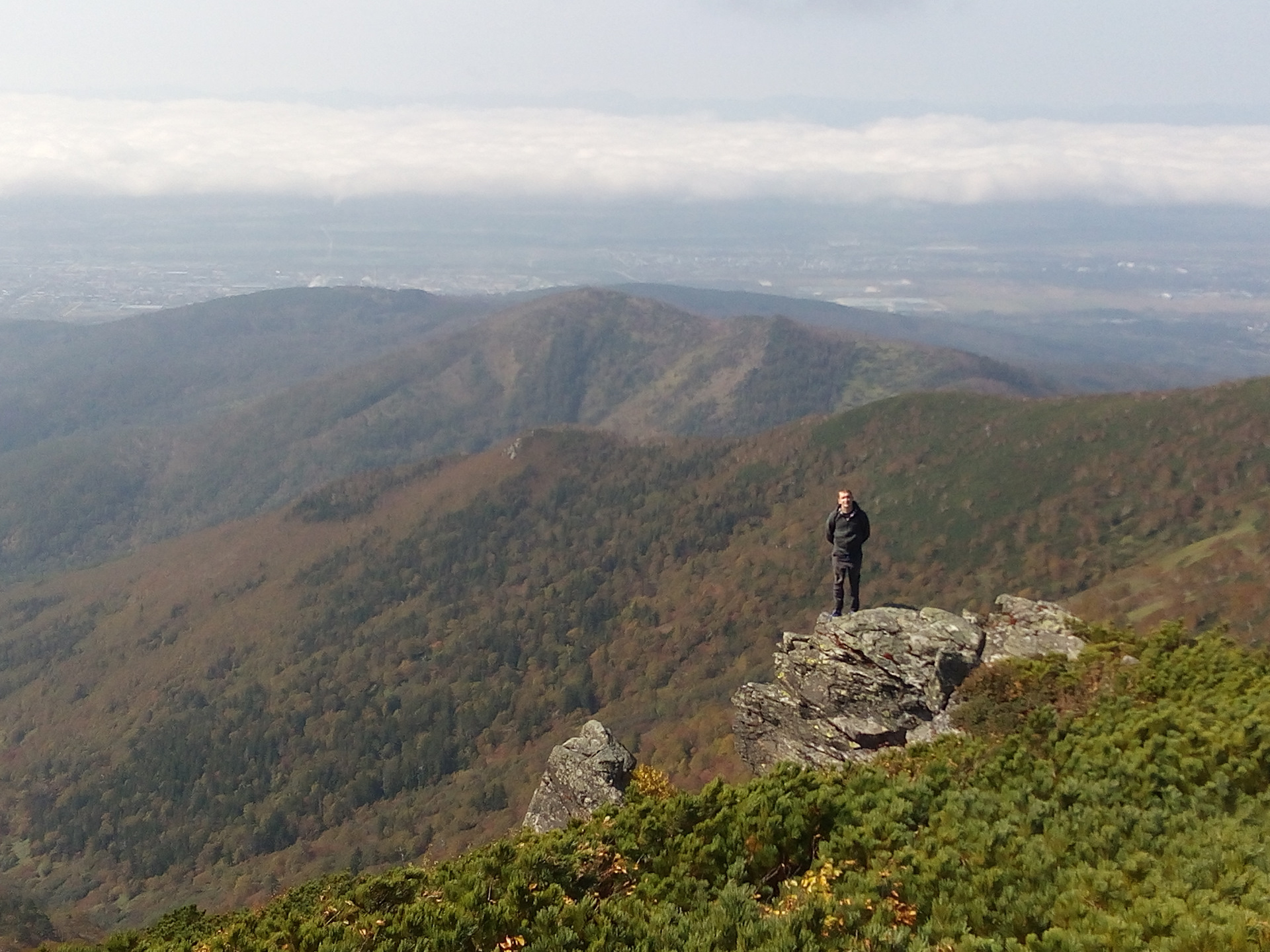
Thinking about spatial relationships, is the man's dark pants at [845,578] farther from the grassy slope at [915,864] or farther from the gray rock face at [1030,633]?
the grassy slope at [915,864]

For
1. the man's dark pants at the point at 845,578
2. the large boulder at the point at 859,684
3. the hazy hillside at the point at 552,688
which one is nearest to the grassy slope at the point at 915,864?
the large boulder at the point at 859,684

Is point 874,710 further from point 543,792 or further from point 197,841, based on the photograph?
point 197,841

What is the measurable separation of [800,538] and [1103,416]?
72299 mm

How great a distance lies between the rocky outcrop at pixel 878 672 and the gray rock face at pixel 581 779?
6398mm

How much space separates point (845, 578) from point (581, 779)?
14864mm

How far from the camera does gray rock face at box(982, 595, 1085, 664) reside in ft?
90.8

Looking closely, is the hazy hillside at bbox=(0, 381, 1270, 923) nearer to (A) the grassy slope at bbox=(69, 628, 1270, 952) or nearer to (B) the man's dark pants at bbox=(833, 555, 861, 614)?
(B) the man's dark pants at bbox=(833, 555, 861, 614)

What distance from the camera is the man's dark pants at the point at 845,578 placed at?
99.8 ft

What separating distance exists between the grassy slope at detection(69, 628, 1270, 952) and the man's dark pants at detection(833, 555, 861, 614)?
33.2 ft

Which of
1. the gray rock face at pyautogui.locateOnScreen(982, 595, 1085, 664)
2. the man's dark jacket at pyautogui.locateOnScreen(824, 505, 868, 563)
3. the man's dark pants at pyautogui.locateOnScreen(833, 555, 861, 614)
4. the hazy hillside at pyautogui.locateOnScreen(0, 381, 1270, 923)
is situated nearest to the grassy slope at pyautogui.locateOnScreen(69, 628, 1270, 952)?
the gray rock face at pyautogui.locateOnScreen(982, 595, 1085, 664)

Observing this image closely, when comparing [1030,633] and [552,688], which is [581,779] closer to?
[1030,633]

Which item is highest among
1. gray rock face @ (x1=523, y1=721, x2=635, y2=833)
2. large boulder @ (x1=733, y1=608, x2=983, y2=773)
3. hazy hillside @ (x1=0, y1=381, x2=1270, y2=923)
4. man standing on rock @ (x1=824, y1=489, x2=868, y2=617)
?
man standing on rock @ (x1=824, y1=489, x2=868, y2=617)

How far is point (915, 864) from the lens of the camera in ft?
47.0

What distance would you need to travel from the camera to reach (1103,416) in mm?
164875
